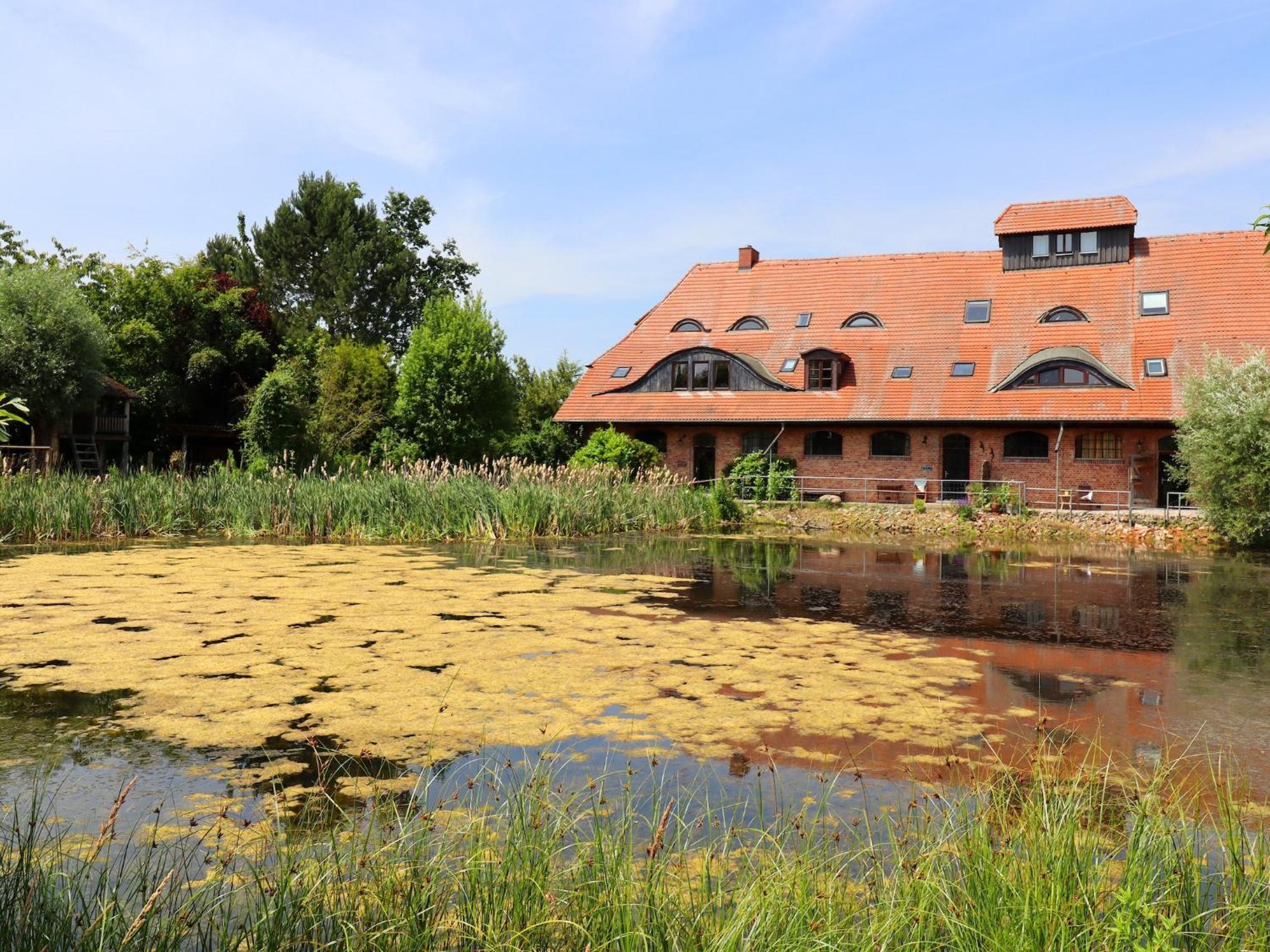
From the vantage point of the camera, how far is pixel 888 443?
96.2ft

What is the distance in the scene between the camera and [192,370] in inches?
1545

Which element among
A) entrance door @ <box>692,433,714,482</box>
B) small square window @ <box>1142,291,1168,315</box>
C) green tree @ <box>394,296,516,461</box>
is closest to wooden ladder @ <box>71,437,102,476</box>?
green tree @ <box>394,296,516,461</box>

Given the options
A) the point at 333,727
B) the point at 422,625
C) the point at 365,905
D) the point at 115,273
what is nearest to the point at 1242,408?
the point at 422,625

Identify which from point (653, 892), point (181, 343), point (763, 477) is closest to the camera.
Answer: point (653, 892)

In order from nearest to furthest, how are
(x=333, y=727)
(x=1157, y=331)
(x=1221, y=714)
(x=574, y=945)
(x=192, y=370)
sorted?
1. (x=574, y=945)
2. (x=333, y=727)
3. (x=1221, y=714)
4. (x=1157, y=331)
5. (x=192, y=370)

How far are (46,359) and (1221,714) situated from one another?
3288 centimetres

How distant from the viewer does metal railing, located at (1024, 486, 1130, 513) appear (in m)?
26.0

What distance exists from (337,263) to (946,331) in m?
33.4

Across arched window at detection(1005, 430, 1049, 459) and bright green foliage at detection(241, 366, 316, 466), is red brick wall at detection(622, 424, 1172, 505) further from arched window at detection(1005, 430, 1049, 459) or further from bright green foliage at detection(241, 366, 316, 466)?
bright green foliage at detection(241, 366, 316, 466)

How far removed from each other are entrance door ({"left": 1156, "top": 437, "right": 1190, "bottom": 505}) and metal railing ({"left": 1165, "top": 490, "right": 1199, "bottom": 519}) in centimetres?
19

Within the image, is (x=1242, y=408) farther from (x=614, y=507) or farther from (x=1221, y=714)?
(x=1221, y=714)

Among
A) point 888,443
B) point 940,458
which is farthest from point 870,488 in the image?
point 940,458

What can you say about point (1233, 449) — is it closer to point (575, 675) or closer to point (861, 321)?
point (861, 321)

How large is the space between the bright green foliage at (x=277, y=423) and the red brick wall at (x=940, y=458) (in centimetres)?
1076
